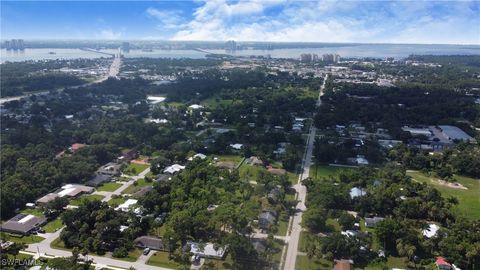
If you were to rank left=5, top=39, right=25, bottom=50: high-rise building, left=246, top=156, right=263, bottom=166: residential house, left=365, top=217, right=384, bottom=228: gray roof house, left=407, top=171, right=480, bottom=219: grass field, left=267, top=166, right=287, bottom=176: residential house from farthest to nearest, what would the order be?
left=5, top=39, right=25, bottom=50: high-rise building
left=246, top=156, right=263, bottom=166: residential house
left=267, top=166, right=287, bottom=176: residential house
left=407, top=171, right=480, bottom=219: grass field
left=365, top=217, right=384, bottom=228: gray roof house

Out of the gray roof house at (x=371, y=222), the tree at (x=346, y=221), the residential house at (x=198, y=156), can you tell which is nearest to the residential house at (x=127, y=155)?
the residential house at (x=198, y=156)


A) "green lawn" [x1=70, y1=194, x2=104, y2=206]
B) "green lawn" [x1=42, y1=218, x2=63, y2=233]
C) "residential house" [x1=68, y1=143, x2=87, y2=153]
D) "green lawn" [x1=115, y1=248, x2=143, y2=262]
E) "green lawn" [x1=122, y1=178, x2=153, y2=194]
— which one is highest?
"residential house" [x1=68, y1=143, x2=87, y2=153]

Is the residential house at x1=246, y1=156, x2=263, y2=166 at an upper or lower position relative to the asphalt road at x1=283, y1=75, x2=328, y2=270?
upper

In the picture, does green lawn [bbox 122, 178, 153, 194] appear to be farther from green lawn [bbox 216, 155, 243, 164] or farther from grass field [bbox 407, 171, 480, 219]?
grass field [bbox 407, 171, 480, 219]

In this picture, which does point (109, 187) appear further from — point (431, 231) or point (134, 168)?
point (431, 231)

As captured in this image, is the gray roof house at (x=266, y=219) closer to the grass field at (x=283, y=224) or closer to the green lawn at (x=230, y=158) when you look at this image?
the grass field at (x=283, y=224)

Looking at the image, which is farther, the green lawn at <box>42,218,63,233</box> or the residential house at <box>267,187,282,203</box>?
the residential house at <box>267,187,282,203</box>

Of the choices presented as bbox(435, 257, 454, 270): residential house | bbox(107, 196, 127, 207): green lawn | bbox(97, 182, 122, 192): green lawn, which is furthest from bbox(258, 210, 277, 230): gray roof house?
bbox(97, 182, 122, 192): green lawn
